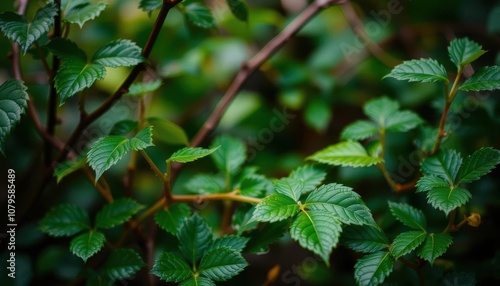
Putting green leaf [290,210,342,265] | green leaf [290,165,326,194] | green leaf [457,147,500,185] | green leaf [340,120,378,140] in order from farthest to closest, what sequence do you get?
green leaf [340,120,378,140]
green leaf [290,165,326,194]
green leaf [457,147,500,185]
green leaf [290,210,342,265]

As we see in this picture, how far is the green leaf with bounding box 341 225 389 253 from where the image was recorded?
2.65 feet

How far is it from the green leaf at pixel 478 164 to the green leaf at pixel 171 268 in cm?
54

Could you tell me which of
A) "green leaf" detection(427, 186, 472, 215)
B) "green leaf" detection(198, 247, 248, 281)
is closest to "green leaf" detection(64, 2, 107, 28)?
"green leaf" detection(198, 247, 248, 281)

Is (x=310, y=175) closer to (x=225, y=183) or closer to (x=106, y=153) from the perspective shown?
(x=225, y=183)

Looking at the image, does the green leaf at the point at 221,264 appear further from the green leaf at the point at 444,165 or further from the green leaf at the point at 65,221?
the green leaf at the point at 444,165

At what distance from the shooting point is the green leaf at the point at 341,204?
0.75 m

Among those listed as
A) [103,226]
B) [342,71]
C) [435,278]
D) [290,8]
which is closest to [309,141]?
[342,71]

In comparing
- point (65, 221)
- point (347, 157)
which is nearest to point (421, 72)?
point (347, 157)

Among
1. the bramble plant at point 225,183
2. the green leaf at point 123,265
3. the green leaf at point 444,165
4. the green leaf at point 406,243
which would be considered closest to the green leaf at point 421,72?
the bramble plant at point 225,183

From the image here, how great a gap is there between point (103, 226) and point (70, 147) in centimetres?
21

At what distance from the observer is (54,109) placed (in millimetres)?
952

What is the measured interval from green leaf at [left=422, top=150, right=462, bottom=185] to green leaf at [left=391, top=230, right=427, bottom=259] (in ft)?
0.41

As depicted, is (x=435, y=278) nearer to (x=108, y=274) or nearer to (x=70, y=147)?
(x=108, y=274)

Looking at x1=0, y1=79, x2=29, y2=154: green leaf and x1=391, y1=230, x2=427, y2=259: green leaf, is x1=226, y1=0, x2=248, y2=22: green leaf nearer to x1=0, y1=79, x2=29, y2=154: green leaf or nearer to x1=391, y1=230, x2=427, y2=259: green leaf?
x1=0, y1=79, x2=29, y2=154: green leaf
